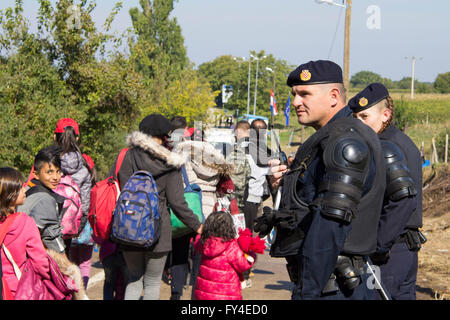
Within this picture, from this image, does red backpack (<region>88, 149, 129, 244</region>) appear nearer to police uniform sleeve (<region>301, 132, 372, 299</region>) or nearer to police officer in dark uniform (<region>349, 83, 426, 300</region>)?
police officer in dark uniform (<region>349, 83, 426, 300</region>)

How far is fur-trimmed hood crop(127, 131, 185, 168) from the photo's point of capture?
5070 mm

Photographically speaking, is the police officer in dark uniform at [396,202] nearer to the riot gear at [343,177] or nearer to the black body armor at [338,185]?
the black body armor at [338,185]

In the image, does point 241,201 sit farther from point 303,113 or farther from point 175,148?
point 303,113

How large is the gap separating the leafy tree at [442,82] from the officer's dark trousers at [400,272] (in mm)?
98139

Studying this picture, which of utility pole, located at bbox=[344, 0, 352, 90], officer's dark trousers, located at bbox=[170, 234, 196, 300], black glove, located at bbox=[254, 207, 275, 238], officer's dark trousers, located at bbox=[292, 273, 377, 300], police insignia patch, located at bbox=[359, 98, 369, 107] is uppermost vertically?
utility pole, located at bbox=[344, 0, 352, 90]

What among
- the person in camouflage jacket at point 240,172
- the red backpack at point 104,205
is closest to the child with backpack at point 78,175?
the red backpack at point 104,205

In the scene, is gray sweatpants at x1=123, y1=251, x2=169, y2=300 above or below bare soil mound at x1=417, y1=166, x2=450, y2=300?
above

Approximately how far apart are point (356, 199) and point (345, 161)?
0.56 feet

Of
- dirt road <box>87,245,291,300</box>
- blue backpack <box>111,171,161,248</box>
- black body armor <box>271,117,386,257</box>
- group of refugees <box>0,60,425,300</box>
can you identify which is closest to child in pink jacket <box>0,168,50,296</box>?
group of refugees <box>0,60,425,300</box>

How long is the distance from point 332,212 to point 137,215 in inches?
99.8

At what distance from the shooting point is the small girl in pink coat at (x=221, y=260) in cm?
544

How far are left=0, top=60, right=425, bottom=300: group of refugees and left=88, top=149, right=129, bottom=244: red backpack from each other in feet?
0.33
